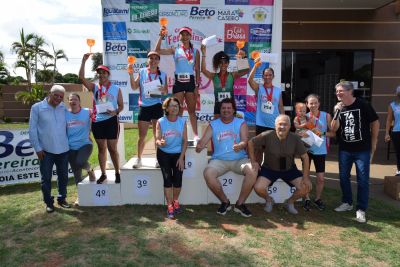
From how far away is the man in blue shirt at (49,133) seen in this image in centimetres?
440

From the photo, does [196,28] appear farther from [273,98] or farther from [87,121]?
[87,121]

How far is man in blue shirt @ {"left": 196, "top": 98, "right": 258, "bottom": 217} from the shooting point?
178 inches

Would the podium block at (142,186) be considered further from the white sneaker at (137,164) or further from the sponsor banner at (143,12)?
the sponsor banner at (143,12)

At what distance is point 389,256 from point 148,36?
186 inches

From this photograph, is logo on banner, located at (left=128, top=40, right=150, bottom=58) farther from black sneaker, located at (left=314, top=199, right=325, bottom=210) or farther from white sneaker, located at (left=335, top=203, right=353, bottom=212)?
white sneaker, located at (left=335, top=203, right=353, bottom=212)

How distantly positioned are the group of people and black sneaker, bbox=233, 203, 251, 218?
0.01m

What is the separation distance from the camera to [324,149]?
4.61 meters

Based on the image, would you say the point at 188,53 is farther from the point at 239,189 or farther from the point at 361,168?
the point at 361,168

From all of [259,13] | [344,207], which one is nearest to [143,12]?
[259,13]

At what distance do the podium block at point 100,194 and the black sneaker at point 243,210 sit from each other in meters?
1.62

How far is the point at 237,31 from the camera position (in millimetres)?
6098

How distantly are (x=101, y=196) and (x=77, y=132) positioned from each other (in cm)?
93

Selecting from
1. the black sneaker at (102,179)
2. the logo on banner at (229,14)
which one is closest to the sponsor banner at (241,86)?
the logo on banner at (229,14)

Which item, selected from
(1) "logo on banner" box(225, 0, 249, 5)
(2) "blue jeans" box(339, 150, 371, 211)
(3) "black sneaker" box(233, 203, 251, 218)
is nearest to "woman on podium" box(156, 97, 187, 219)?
(3) "black sneaker" box(233, 203, 251, 218)
